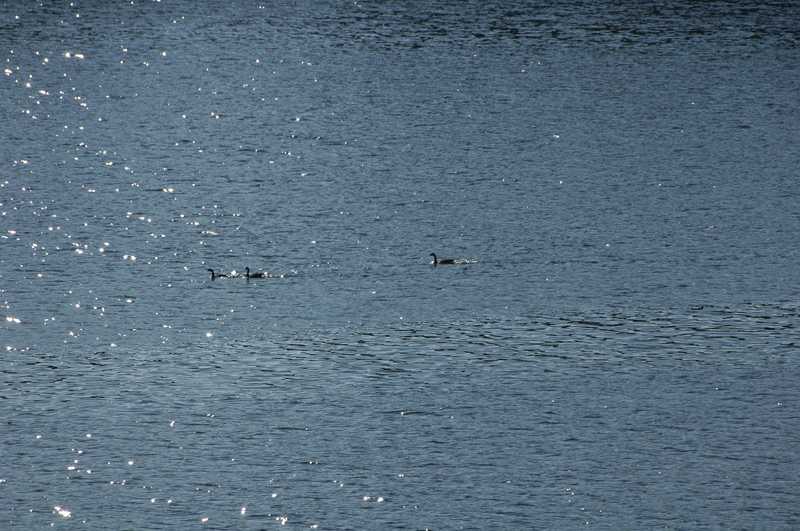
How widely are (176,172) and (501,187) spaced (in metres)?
9.99

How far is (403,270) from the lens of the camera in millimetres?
24859

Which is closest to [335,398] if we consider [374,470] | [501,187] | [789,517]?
[374,470]

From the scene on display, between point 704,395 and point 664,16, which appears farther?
point 664,16

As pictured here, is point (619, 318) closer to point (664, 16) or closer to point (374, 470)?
point (374, 470)

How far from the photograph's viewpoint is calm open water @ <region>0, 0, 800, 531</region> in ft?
51.4

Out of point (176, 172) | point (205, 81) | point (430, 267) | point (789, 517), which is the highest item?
point (205, 81)

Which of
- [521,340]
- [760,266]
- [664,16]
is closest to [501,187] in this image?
[760,266]

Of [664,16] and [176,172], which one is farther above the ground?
[664,16]

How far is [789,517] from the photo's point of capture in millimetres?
14375

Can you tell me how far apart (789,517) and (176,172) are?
74.6ft

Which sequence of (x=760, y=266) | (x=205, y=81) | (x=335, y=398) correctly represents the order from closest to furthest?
(x=335, y=398) → (x=760, y=266) → (x=205, y=81)

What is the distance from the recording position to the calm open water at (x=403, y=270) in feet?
51.4

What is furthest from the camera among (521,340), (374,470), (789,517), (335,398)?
(521,340)

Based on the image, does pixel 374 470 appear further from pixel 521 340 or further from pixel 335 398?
pixel 521 340
